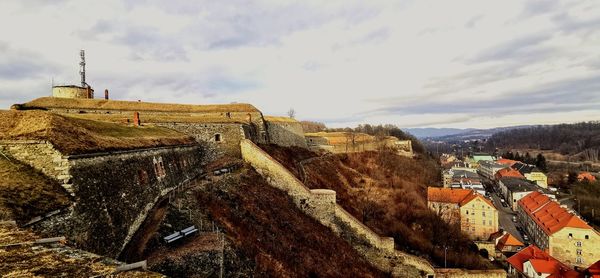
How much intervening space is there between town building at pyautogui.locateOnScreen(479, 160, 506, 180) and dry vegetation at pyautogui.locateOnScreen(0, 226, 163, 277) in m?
107

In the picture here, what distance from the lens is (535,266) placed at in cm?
3023

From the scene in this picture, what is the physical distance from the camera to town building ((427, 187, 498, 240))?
144 ft

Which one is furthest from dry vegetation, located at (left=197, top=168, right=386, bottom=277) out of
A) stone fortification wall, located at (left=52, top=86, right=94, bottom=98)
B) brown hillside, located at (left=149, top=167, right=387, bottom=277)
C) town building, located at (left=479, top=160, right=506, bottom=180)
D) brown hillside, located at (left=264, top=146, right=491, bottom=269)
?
town building, located at (left=479, top=160, right=506, bottom=180)

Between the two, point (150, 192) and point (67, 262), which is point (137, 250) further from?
point (67, 262)

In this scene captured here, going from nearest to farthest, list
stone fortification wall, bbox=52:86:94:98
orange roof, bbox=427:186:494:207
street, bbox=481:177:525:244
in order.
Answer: stone fortification wall, bbox=52:86:94:98, orange roof, bbox=427:186:494:207, street, bbox=481:177:525:244

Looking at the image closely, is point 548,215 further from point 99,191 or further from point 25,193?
point 25,193

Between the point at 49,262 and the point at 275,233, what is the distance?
42.1 feet

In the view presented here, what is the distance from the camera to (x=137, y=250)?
11680mm

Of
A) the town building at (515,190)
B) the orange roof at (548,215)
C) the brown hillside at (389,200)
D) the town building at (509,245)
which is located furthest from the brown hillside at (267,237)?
the town building at (515,190)

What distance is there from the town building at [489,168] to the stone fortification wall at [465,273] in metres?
78.9

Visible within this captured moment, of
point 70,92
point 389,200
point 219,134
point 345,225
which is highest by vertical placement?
point 70,92

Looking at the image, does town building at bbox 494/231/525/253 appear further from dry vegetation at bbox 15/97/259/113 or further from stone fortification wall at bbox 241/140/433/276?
dry vegetation at bbox 15/97/259/113

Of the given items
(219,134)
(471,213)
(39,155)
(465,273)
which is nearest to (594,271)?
(465,273)

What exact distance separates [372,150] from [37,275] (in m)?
56.6
